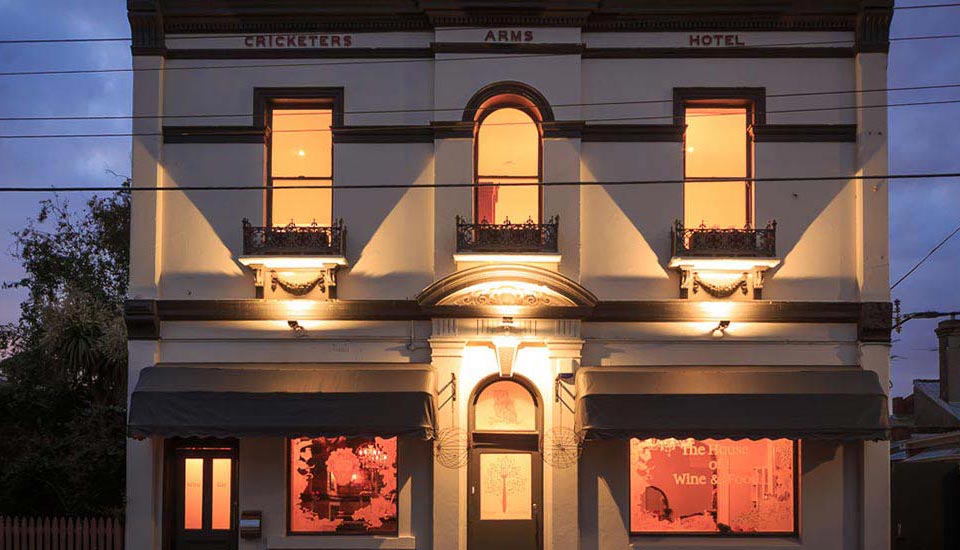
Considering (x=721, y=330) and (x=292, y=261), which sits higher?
(x=292, y=261)

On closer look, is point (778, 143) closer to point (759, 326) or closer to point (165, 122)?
point (759, 326)

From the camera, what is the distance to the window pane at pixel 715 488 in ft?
46.7

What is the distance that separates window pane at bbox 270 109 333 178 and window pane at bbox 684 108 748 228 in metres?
5.83

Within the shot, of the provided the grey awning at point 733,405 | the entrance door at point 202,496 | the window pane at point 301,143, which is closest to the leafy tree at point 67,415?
the entrance door at point 202,496

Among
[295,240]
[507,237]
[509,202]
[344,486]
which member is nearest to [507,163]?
[509,202]

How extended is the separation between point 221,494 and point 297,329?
2.87 meters

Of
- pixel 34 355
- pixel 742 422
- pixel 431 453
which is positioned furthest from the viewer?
pixel 34 355

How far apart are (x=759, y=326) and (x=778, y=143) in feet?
9.59

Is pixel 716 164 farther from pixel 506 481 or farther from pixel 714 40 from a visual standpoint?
pixel 506 481

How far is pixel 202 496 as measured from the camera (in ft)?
47.7

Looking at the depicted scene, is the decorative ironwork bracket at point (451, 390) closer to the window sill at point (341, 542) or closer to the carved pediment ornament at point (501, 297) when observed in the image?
the carved pediment ornament at point (501, 297)

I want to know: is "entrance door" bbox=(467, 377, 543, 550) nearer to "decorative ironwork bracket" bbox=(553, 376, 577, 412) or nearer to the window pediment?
"decorative ironwork bracket" bbox=(553, 376, 577, 412)

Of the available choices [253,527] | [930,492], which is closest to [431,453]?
[253,527]

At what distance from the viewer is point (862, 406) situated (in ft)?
43.6
